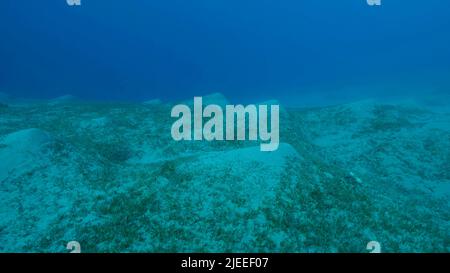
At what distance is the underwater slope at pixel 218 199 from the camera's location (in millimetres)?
16969

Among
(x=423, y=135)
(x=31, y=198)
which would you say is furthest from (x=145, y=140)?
(x=423, y=135)

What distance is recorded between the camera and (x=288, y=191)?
19.8 meters

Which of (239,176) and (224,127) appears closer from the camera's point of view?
(239,176)

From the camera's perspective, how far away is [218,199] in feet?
63.8

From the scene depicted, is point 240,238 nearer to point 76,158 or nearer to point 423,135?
point 76,158

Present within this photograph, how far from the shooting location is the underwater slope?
55.7 feet

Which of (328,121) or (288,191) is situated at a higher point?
(328,121)
